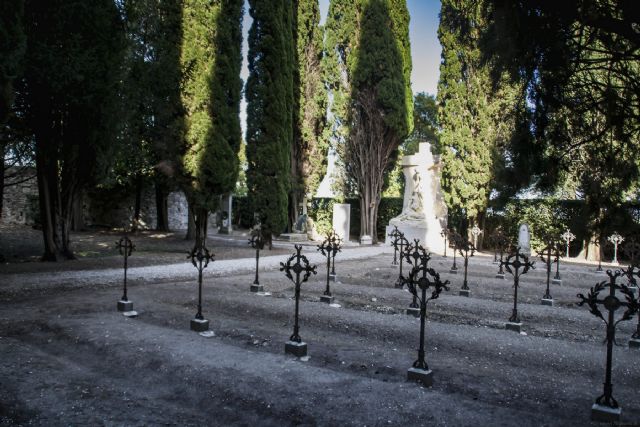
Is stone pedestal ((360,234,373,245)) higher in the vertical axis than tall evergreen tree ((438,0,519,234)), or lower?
lower

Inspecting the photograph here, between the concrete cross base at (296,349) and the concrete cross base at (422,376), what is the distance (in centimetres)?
116

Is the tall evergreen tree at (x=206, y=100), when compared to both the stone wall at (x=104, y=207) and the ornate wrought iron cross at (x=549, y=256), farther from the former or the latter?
the stone wall at (x=104, y=207)

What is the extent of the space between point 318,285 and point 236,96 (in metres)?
8.50

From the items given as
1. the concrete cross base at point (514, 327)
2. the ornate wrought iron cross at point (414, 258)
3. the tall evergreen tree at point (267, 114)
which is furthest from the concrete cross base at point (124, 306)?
the tall evergreen tree at point (267, 114)

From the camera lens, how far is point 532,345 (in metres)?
5.34

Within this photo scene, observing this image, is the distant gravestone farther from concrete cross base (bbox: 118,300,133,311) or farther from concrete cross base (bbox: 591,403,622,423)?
concrete cross base (bbox: 591,403,622,423)

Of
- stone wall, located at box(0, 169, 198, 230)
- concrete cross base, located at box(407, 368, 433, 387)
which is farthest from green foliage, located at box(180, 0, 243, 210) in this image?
stone wall, located at box(0, 169, 198, 230)

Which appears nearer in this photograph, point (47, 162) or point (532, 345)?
point (532, 345)

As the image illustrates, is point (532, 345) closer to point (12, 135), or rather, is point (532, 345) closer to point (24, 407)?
point (24, 407)

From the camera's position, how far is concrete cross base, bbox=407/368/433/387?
3.98 meters

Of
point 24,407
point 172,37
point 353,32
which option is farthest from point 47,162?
point 353,32

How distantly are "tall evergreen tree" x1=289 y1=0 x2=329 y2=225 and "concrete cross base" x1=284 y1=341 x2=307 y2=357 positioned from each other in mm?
17746

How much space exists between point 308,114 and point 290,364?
19.3m

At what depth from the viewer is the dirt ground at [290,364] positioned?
3.38 m
